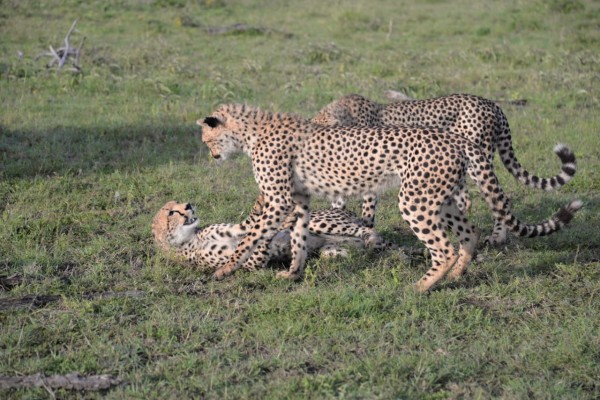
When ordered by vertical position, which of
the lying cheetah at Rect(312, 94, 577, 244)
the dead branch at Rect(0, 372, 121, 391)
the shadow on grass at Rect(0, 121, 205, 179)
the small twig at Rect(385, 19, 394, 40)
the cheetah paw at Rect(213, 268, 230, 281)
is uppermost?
the lying cheetah at Rect(312, 94, 577, 244)

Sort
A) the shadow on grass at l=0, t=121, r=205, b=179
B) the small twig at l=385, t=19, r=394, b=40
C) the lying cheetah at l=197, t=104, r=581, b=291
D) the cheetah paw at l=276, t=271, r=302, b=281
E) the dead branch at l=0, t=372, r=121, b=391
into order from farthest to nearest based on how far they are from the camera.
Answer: the small twig at l=385, t=19, r=394, b=40 → the shadow on grass at l=0, t=121, r=205, b=179 → the cheetah paw at l=276, t=271, r=302, b=281 → the lying cheetah at l=197, t=104, r=581, b=291 → the dead branch at l=0, t=372, r=121, b=391

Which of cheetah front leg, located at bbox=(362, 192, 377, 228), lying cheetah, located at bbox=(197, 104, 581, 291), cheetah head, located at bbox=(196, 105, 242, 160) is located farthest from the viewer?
cheetah front leg, located at bbox=(362, 192, 377, 228)

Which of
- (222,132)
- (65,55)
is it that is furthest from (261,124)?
(65,55)

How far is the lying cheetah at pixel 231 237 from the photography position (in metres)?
6.12

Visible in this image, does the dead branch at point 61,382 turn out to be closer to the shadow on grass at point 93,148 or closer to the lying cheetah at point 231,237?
the lying cheetah at point 231,237

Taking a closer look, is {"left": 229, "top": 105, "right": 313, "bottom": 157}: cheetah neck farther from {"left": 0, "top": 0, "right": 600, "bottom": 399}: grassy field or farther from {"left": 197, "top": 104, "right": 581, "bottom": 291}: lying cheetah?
{"left": 0, "top": 0, "right": 600, "bottom": 399}: grassy field

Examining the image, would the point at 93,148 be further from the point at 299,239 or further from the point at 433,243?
the point at 433,243

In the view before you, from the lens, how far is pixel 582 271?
5.82 metres

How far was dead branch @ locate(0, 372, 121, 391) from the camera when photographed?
4188 mm

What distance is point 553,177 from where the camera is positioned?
649cm

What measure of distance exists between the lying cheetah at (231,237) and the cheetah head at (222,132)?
485mm

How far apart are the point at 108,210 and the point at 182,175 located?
3.86 ft

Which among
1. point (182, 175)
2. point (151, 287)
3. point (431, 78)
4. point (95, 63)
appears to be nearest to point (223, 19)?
point (95, 63)

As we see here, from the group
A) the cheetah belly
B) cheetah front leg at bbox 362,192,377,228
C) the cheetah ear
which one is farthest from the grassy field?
the cheetah ear
